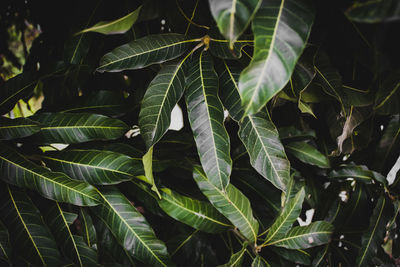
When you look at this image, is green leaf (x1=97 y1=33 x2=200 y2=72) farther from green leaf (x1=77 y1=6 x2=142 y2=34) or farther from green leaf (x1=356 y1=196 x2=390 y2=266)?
green leaf (x1=356 y1=196 x2=390 y2=266)

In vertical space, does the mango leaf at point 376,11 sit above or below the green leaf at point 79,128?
above

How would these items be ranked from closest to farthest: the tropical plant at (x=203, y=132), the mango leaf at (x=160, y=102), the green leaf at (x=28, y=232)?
1. the tropical plant at (x=203, y=132)
2. the mango leaf at (x=160, y=102)
3. the green leaf at (x=28, y=232)

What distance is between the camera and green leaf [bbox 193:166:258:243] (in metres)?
0.70

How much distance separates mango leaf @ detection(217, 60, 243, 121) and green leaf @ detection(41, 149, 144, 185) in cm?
27

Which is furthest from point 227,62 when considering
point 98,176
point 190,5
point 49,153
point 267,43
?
point 49,153

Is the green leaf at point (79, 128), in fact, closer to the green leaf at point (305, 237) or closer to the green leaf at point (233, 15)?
the green leaf at point (233, 15)

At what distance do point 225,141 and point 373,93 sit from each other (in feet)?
1.22

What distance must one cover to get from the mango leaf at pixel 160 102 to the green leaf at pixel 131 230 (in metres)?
0.26

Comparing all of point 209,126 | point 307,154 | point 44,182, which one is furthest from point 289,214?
point 44,182

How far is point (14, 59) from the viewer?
1273 millimetres

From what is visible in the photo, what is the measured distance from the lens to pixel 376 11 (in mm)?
342

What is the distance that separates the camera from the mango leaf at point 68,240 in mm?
730

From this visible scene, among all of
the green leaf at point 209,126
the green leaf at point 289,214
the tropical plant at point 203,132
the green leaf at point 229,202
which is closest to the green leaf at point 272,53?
the tropical plant at point 203,132

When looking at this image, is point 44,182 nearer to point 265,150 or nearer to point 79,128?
point 79,128
